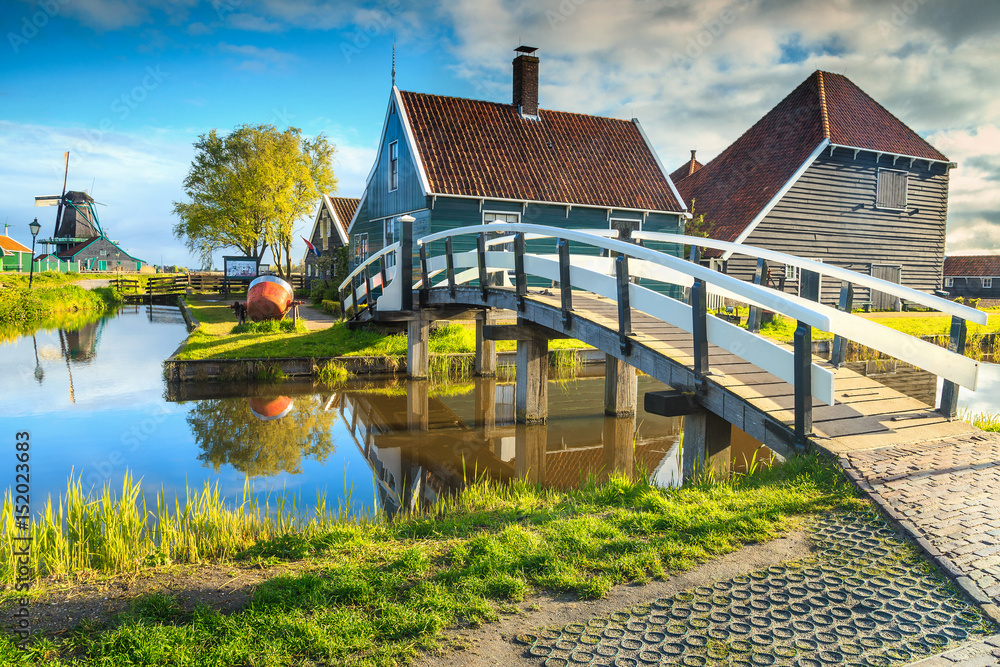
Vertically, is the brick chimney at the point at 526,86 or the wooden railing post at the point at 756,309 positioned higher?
the brick chimney at the point at 526,86

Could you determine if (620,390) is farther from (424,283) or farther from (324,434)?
(324,434)

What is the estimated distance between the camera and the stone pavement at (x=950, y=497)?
3.51m

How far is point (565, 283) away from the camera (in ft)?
26.3

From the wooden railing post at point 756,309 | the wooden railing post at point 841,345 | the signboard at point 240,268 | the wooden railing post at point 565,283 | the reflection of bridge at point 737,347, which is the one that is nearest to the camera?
the reflection of bridge at point 737,347

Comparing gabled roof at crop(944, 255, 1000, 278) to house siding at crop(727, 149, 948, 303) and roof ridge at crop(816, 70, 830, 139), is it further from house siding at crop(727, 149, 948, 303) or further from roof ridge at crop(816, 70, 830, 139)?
roof ridge at crop(816, 70, 830, 139)

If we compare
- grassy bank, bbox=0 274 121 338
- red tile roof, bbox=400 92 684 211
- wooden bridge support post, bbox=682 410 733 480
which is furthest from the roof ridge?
grassy bank, bbox=0 274 121 338

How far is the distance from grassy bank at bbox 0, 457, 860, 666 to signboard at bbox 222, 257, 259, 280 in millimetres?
31390

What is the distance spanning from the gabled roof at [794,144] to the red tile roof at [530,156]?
314 cm

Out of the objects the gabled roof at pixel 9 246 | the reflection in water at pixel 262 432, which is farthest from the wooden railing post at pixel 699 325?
the gabled roof at pixel 9 246

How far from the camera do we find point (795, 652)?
293 centimetres

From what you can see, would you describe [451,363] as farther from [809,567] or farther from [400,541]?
[809,567]

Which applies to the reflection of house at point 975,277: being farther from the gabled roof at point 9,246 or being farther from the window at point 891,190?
the gabled roof at point 9,246

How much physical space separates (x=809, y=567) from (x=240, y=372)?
460 inches

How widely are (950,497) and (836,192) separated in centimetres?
1954
